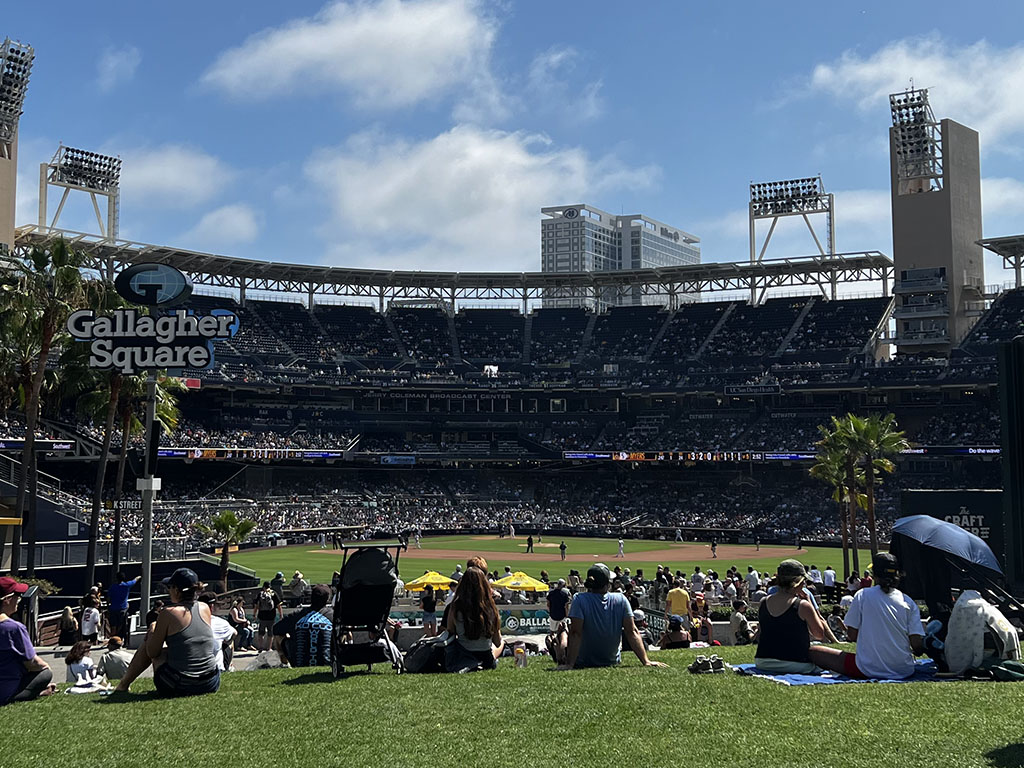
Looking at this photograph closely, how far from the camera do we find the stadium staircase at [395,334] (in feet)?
287

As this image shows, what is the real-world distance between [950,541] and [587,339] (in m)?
79.5

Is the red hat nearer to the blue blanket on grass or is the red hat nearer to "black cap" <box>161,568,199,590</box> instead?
"black cap" <box>161,568,199,590</box>

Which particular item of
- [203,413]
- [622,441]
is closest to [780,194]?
[622,441]

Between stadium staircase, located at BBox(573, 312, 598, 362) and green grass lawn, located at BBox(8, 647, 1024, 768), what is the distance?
258 ft

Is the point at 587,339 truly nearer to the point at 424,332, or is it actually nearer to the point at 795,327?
the point at 424,332

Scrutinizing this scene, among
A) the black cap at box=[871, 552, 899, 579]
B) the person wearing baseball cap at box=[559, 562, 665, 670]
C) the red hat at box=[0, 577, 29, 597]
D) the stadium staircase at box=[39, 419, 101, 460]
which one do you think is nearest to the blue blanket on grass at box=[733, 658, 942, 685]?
the black cap at box=[871, 552, 899, 579]

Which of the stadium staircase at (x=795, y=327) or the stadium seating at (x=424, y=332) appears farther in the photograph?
the stadium seating at (x=424, y=332)

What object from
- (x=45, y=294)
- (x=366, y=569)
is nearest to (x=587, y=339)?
(x=45, y=294)

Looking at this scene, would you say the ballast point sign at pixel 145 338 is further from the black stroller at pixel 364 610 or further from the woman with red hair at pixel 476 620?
the woman with red hair at pixel 476 620

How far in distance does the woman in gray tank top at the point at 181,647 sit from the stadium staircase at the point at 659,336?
77.1m

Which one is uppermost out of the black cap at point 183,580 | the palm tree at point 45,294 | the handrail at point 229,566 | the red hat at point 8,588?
the palm tree at point 45,294

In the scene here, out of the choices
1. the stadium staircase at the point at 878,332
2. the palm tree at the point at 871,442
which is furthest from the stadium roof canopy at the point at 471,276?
the palm tree at the point at 871,442

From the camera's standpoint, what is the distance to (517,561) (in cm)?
4997

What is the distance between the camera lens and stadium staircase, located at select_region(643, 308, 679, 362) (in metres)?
86.1
